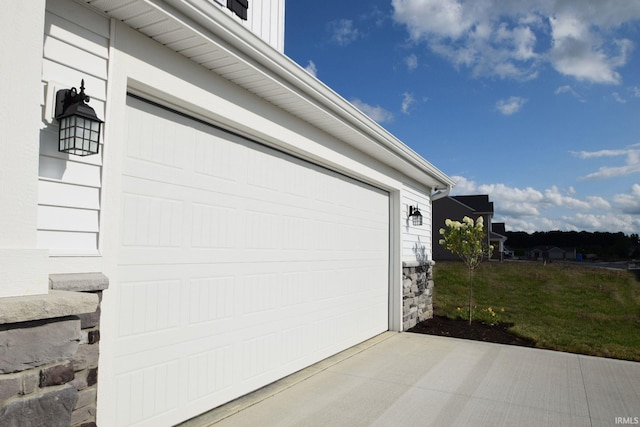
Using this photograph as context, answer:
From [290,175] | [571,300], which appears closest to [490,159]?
[571,300]

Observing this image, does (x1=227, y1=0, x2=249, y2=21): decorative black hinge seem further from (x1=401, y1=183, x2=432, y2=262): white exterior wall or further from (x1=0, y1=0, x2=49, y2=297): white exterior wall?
(x1=401, y1=183, x2=432, y2=262): white exterior wall

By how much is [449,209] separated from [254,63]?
29622 millimetres

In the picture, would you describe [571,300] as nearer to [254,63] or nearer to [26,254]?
[254,63]

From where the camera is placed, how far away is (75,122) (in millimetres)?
2424

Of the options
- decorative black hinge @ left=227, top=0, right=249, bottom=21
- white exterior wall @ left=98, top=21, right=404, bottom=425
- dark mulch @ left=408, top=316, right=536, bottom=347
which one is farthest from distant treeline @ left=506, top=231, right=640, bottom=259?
decorative black hinge @ left=227, top=0, right=249, bottom=21

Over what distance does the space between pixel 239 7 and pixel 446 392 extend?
187 inches

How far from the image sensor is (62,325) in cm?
193

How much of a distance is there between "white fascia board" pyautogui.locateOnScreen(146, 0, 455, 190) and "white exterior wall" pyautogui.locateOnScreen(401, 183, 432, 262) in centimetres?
165

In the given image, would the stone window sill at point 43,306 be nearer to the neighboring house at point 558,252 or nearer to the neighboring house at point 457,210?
→ the neighboring house at point 457,210

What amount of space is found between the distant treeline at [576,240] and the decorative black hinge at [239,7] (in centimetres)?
6544

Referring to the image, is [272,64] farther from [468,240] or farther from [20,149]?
[468,240]

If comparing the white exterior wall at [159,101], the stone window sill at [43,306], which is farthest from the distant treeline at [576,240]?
the stone window sill at [43,306]

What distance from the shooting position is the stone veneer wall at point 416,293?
7.86 metres

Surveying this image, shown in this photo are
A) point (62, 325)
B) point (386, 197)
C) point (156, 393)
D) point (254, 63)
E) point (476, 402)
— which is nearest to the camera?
point (62, 325)
